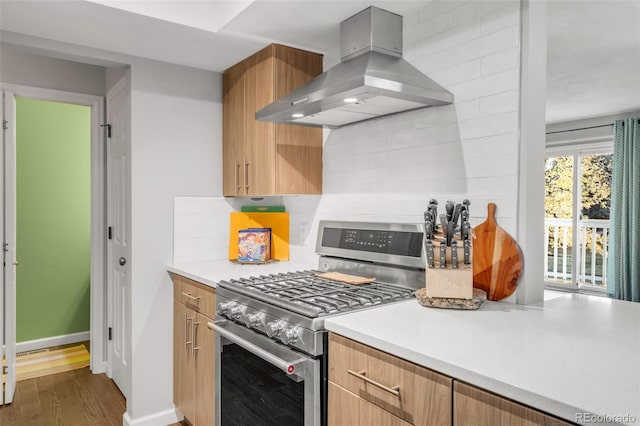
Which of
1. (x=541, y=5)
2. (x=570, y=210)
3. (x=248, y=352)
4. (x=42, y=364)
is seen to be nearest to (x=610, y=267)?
(x=570, y=210)

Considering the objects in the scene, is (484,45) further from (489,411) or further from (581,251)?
(581,251)

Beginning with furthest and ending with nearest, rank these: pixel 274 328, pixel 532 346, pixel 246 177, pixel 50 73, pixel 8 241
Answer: pixel 50 73, pixel 8 241, pixel 246 177, pixel 274 328, pixel 532 346

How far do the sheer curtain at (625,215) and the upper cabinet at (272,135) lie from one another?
5.18m

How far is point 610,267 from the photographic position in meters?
5.91

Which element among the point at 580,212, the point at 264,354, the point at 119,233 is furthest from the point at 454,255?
the point at 580,212

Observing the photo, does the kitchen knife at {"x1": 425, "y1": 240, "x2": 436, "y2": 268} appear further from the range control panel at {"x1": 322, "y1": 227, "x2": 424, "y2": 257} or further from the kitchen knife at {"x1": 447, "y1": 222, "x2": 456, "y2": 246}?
the range control panel at {"x1": 322, "y1": 227, "x2": 424, "y2": 257}

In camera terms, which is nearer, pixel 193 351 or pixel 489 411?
pixel 489 411

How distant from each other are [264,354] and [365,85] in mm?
1066

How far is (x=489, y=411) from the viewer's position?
938mm

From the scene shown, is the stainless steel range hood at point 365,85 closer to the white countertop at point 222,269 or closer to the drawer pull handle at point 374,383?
the white countertop at point 222,269

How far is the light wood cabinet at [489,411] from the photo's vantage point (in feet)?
2.81

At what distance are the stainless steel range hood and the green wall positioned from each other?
9.01ft

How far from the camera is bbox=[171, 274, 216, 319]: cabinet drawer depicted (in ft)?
7.16

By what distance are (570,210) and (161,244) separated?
6.16 m
